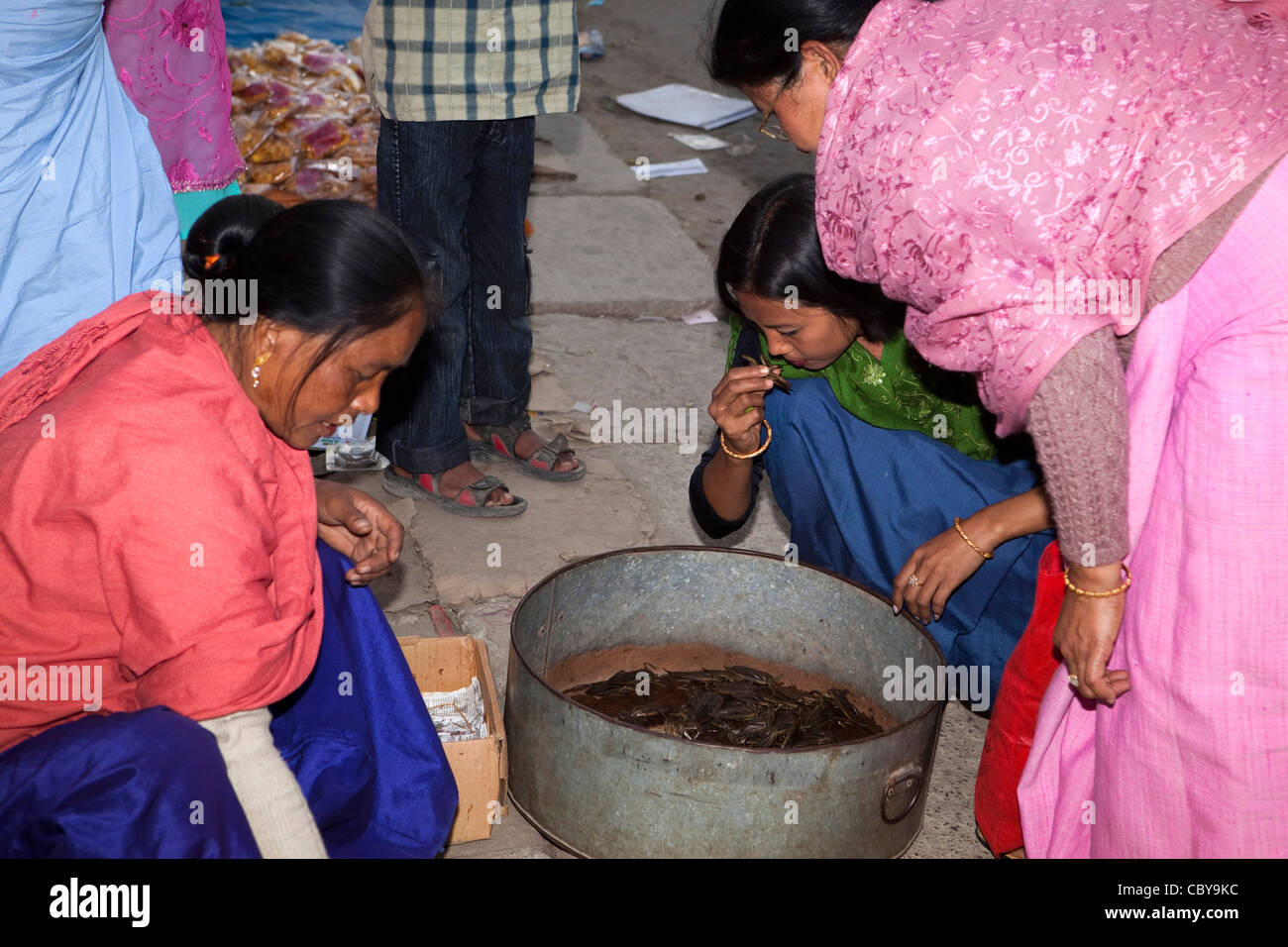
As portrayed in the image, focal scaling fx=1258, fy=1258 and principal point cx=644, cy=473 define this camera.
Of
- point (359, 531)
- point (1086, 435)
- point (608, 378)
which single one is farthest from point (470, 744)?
point (608, 378)

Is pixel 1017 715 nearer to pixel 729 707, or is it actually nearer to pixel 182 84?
pixel 729 707

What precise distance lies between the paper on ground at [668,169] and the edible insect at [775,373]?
136 inches

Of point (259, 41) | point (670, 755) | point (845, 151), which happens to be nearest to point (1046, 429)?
point (845, 151)

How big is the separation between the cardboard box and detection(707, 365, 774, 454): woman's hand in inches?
24.8

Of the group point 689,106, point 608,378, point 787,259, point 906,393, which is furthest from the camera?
point 689,106

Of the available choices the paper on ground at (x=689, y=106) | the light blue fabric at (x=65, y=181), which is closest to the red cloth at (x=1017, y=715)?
the light blue fabric at (x=65, y=181)

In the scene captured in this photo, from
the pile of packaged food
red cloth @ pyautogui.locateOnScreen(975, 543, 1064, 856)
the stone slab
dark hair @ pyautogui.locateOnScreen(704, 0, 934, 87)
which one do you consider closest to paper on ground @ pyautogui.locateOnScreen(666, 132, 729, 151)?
the stone slab

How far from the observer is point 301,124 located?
4898 mm

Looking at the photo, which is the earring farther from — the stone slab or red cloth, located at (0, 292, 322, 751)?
the stone slab

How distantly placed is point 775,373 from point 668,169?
3753mm

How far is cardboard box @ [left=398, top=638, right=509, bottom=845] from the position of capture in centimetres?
215

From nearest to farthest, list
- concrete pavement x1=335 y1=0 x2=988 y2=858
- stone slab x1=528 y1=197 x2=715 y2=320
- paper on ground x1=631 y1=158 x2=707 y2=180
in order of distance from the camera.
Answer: concrete pavement x1=335 y1=0 x2=988 y2=858
stone slab x1=528 y1=197 x2=715 y2=320
paper on ground x1=631 y1=158 x2=707 y2=180

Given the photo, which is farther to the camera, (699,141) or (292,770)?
(699,141)

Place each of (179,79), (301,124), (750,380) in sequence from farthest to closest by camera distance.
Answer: (301,124) < (179,79) < (750,380)
